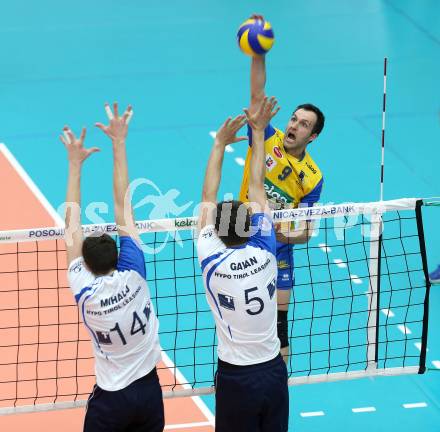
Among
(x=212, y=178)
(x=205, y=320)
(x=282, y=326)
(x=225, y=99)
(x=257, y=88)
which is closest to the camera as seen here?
(x=212, y=178)

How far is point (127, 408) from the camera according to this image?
625 cm

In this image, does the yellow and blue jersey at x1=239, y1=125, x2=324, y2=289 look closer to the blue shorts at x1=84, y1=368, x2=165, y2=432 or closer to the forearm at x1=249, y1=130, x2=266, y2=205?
the forearm at x1=249, y1=130, x2=266, y2=205

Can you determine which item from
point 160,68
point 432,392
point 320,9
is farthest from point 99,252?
point 320,9

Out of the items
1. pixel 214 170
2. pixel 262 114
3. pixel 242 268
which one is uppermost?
pixel 262 114

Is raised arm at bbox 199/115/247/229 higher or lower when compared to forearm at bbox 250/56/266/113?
lower

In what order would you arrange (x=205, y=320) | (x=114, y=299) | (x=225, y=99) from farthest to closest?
1. (x=225, y=99)
2. (x=205, y=320)
3. (x=114, y=299)

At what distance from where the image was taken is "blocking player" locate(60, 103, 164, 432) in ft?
20.1

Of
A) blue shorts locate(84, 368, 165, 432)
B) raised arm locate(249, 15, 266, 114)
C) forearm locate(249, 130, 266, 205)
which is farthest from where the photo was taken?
raised arm locate(249, 15, 266, 114)

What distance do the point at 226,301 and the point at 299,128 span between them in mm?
2423

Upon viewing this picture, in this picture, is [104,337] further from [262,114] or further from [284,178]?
[284,178]

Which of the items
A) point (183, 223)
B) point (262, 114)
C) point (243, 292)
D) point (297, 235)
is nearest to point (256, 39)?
point (262, 114)

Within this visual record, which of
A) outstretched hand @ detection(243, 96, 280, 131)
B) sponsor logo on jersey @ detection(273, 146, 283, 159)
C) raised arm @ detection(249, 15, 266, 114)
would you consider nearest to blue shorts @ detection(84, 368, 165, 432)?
outstretched hand @ detection(243, 96, 280, 131)

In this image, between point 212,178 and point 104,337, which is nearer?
point 104,337

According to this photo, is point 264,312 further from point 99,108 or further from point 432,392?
point 99,108
